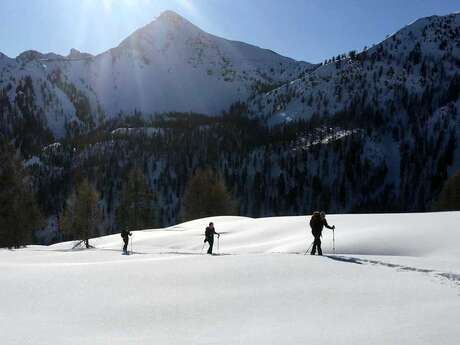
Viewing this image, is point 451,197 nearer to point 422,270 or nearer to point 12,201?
point 422,270

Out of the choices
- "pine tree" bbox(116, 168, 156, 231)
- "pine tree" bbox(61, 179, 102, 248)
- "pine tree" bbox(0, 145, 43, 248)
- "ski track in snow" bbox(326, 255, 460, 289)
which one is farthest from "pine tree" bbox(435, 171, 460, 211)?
"pine tree" bbox(0, 145, 43, 248)

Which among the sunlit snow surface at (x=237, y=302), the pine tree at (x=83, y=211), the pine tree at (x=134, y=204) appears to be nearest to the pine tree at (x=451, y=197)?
the pine tree at (x=134, y=204)

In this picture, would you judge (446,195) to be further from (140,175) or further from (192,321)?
(192,321)

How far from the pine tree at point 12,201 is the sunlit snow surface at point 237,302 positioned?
4047cm

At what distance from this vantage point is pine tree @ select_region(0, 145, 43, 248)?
55.2 metres

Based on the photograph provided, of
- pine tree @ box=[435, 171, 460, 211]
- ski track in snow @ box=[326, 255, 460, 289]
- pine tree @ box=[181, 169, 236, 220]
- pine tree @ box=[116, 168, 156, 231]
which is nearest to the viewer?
ski track in snow @ box=[326, 255, 460, 289]

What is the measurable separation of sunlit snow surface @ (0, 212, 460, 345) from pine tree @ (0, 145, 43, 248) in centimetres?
4047

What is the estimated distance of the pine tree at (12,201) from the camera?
5522 cm

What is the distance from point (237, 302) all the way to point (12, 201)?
5143 centimetres

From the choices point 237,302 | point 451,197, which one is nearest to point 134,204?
point 451,197

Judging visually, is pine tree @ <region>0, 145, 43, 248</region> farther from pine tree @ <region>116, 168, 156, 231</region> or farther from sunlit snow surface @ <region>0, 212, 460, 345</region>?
sunlit snow surface @ <region>0, 212, 460, 345</region>

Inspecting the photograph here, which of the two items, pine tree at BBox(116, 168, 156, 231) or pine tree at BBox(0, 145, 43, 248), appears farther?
pine tree at BBox(116, 168, 156, 231)

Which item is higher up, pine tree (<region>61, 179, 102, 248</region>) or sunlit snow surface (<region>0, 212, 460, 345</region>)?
pine tree (<region>61, 179, 102, 248</region>)

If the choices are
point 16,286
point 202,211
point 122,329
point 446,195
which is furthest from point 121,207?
point 122,329
